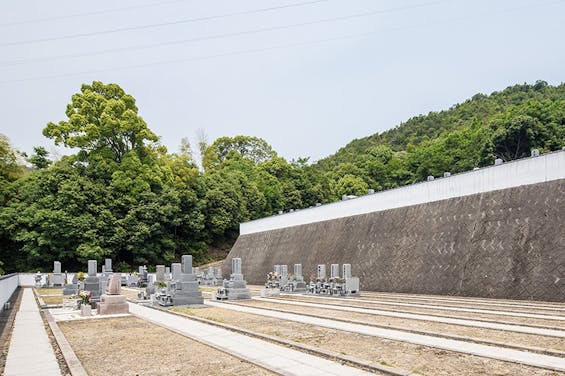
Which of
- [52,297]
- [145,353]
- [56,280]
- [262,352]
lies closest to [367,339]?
[262,352]

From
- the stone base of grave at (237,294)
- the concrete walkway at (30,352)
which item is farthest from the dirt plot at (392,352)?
the stone base of grave at (237,294)

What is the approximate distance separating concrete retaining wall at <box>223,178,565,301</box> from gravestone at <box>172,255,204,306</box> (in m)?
10.5

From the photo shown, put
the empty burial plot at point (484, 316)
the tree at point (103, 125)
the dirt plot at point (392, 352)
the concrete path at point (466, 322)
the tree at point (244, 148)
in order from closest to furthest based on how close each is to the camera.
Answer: the dirt plot at point (392, 352), the concrete path at point (466, 322), the empty burial plot at point (484, 316), the tree at point (103, 125), the tree at point (244, 148)

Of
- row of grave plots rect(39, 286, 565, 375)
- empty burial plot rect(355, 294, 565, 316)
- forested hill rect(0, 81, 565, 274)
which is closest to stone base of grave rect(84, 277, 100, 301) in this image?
row of grave plots rect(39, 286, 565, 375)

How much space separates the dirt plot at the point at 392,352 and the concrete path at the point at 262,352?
0.71m

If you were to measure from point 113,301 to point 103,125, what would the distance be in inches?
1285

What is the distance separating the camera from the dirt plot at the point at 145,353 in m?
7.00

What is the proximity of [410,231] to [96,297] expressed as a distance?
16.3 metres

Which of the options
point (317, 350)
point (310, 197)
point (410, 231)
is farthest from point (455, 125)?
point (317, 350)

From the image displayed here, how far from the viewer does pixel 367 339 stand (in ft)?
30.0

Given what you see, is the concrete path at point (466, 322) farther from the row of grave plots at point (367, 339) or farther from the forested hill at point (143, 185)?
the forested hill at point (143, 185)

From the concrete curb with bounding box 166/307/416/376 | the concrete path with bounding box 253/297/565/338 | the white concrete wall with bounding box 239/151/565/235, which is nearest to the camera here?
the concrete curb with bounding box 166/307/416/376

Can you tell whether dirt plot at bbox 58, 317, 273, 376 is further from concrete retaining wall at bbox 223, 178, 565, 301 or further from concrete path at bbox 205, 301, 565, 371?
concrete retaining wall at bbox 223, 178, 565, 301

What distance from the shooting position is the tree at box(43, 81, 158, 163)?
43312mm
